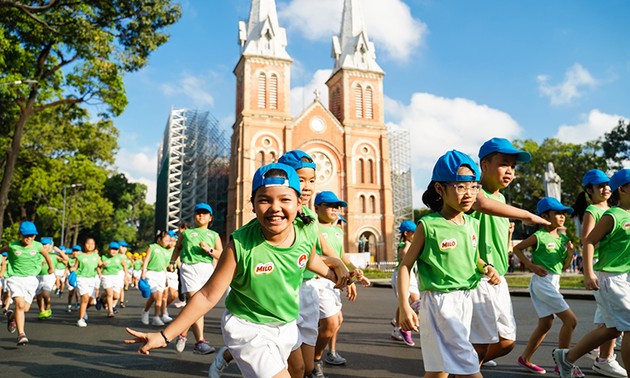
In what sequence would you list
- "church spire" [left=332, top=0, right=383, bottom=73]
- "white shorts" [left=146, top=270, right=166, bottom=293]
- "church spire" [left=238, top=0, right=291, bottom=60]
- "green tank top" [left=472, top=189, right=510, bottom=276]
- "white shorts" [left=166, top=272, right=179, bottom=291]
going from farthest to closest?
"church spire" [left=332, top=0, right=383, bottom=73] < "church spire" [left=238, top=0, right=291, bottom=60] < "white shorts" [left=166, top=272, right=179, bottom=291] < "white shorts" [left=146, top=270, right=166, bottom=293] < "green tank top" [left=472, top=189, right=510, bottom=276]

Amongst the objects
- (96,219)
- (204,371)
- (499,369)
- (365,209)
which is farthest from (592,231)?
(365,209)

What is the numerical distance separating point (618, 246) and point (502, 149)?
1.74m

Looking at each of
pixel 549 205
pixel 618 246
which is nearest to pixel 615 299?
pixel 618 246

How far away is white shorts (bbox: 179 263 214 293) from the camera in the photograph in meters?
7.44

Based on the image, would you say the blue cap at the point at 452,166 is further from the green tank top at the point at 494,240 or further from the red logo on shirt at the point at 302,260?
the red logo on shirt at the point at 302,260

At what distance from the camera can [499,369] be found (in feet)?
18.0

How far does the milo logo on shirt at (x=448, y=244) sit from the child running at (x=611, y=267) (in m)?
1.80

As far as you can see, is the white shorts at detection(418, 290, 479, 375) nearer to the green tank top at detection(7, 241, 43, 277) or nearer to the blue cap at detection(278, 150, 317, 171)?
the blue cap at detection(278, 150, 317, 171)

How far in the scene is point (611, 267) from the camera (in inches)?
174

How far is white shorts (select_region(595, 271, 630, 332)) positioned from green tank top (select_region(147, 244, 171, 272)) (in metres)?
8.59

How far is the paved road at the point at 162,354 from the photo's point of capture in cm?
560

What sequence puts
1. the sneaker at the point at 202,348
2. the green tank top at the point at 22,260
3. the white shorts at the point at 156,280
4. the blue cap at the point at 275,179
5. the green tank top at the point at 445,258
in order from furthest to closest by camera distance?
the white shorts at the point at 156,280 → the green tank top at the point at 22,260 → the sneaker at the point at 202,348 → the green tank top at the point at 445,258 → the blue cap at the point at 275,179

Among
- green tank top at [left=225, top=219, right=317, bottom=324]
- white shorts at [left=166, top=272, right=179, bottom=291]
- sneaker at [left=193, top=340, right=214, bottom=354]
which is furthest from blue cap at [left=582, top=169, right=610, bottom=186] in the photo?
white shorts at [left=166, top=272, right=179, bottom=291]

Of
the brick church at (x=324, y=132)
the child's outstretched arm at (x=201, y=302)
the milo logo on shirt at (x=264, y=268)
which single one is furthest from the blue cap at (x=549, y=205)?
the brick church at (x=324, y=132)
